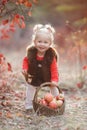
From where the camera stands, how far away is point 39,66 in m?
6.27

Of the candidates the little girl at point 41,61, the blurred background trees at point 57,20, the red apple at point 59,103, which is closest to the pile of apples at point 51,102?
the red apple at point 59,103

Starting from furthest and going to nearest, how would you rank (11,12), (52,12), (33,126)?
1. (52,12)
2. (11,12)
3. (33,126)

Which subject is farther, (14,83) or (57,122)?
(14,83)

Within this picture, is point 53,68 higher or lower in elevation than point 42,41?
lower

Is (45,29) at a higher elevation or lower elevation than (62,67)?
higher

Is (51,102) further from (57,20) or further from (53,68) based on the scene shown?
(57,20)

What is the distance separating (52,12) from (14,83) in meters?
9.86

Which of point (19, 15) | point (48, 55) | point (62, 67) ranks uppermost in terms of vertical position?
point (19, 15)

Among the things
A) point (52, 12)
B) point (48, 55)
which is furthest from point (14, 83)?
point (52, 12)

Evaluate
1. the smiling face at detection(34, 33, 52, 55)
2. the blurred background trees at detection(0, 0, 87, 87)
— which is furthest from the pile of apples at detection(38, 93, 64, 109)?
the blurred background trees at detection(0, 0, 87, 87)

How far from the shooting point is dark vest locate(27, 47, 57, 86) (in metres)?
6.28

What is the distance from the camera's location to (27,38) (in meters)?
18.1

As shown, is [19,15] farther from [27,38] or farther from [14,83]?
[27,38]

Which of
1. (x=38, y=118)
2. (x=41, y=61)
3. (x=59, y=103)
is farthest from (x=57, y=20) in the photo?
(x=38, y=118)
